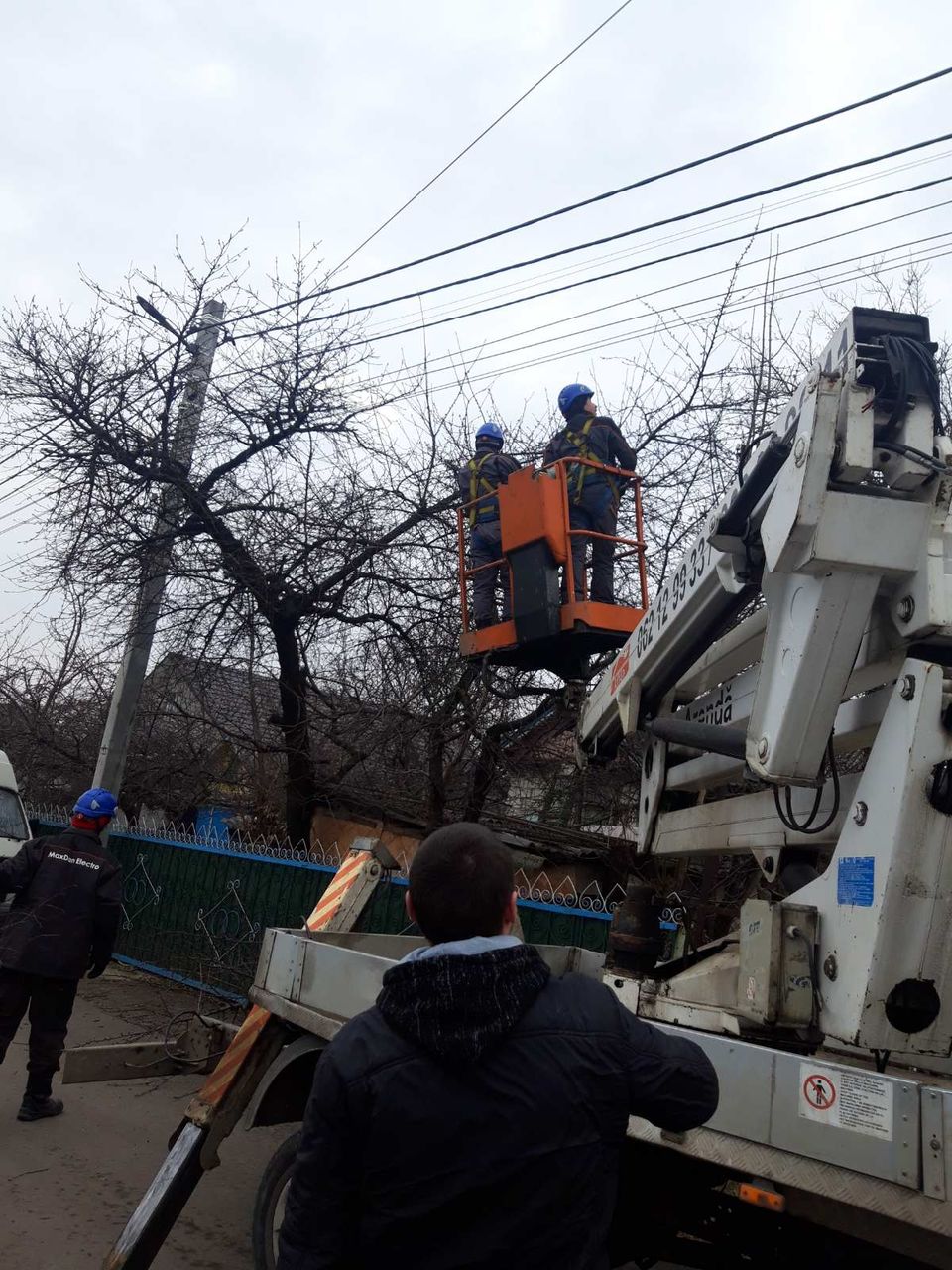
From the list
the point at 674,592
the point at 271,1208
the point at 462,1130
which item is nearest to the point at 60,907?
the point at 271,1208

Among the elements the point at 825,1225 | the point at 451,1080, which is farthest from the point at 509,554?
the point at 451,1080

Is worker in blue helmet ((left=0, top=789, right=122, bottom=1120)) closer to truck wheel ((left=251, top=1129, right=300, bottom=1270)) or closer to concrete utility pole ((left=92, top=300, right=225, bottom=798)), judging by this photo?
truck wheel ((left=251, top=1129, right=300, bottom=1270))

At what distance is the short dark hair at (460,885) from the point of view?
1803mm

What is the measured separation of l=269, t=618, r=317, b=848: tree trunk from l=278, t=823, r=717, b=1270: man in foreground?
305 inches

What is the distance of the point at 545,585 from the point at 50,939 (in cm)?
345

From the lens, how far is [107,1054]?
14.7 feet

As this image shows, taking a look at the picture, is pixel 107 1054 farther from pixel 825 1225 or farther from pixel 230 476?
pixel 230 476

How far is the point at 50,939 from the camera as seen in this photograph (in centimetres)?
562

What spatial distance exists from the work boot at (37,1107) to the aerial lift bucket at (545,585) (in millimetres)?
3598

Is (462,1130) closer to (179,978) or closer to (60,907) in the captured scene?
(60,907)

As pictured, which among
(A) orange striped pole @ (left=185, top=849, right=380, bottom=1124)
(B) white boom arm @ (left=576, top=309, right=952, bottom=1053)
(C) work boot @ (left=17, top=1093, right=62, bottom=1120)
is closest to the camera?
(B) white boom arm @ (left=576, top=309, right=952, bottom=1053)

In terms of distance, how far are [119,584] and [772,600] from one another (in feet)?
24.8

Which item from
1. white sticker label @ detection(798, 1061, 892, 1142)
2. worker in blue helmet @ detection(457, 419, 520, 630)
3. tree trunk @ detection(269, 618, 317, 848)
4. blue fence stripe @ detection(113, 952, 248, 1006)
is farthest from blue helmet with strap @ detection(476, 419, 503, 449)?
white sticker label @ detection(798, 1061, 892, 1142)

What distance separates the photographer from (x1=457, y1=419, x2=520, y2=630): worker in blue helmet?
724 cm
